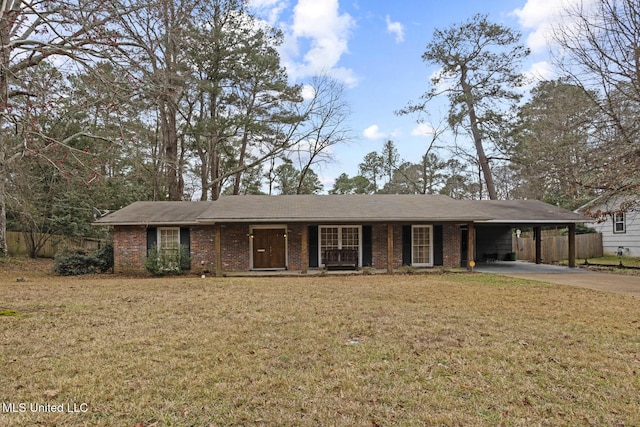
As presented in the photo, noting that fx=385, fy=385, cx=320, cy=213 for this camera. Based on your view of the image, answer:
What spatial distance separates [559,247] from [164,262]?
18.8 meters

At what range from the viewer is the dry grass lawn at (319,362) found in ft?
10.2

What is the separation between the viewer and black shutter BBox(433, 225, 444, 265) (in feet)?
50.2

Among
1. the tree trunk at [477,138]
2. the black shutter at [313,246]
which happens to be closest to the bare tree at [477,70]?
the tree trunk at [477,138]

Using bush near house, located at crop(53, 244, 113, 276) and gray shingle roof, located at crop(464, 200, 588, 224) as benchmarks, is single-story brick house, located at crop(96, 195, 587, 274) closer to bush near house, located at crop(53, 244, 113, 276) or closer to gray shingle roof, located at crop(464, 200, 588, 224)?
gray shingle roof, located at crop(464, 200, 588, 224)

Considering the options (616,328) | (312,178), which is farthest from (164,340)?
(312,178)

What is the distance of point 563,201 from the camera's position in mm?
24406

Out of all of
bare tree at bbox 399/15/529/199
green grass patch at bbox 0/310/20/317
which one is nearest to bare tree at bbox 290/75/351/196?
bare tree at bbox 399/15/529/199

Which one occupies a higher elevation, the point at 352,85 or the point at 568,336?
the point at 352,85

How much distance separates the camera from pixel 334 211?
47.3 ft

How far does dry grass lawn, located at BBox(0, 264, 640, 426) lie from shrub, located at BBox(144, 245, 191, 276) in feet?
19.2

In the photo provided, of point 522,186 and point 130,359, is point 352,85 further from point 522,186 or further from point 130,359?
point 130,359

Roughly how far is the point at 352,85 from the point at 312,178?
14.3 meters

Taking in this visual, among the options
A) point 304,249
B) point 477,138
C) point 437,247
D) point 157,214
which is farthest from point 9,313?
point 477,138

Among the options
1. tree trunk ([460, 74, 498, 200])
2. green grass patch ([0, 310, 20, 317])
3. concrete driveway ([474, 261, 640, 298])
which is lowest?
concrete driveway ([474, 261, 640, 298])
